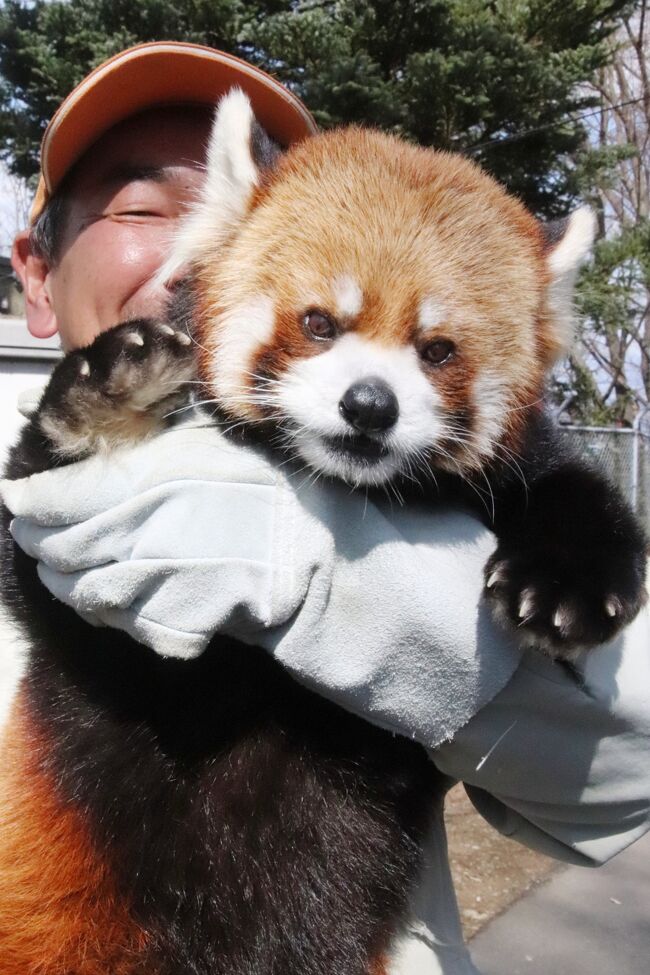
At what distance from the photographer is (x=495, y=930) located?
3.18 metres

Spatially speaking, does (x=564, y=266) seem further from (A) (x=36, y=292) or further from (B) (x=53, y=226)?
(A) (x=36, y=292)

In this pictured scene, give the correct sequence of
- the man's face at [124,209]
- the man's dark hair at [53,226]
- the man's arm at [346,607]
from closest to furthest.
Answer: the man's arm at [346,607], the man's face at [124,209], the man's dark hair at [53,226]

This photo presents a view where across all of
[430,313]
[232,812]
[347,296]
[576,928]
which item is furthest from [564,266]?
[576,928]

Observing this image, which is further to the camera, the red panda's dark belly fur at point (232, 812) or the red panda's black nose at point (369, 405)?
the red panda's dark belly fur at point (232, 812)

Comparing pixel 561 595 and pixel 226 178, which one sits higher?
pixel 226 178

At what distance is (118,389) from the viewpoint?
1.38 m

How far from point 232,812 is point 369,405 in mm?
684

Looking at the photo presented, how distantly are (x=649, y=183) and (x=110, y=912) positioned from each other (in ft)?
47.9

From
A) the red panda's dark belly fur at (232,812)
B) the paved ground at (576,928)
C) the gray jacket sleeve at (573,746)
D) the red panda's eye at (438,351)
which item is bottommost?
the paved ground at (576,928)

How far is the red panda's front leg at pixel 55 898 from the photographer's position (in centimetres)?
138

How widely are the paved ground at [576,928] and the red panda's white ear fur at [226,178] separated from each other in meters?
2.61

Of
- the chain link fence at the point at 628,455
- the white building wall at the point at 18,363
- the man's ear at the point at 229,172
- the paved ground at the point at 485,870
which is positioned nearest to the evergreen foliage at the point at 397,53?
the chain link fence at the point at 628,455

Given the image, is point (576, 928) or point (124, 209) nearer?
point (124, 209)

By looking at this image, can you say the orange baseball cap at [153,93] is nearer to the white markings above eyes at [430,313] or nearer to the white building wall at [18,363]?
the white markings above eyes at [430,313]
